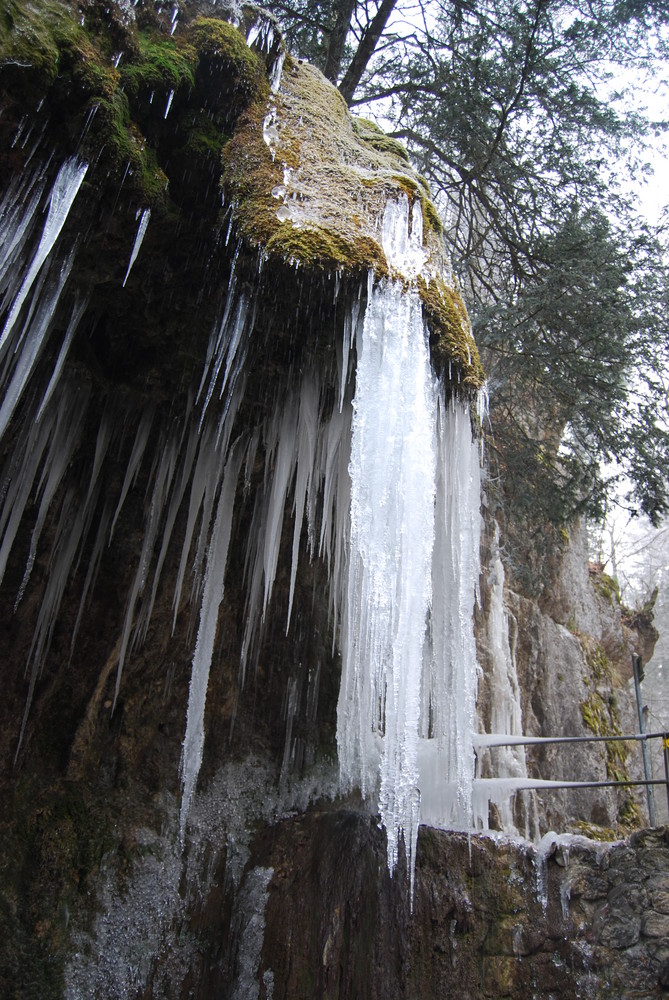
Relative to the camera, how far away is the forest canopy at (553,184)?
609 cm

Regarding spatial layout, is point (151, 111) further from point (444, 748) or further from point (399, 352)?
point (444, 748)

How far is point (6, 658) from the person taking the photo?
14.2 feet

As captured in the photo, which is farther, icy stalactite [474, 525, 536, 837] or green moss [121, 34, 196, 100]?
icy stalactite [474, 525, 536, 837]

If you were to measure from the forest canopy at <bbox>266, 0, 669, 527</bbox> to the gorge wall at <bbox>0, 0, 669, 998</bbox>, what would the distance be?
8.62 feet

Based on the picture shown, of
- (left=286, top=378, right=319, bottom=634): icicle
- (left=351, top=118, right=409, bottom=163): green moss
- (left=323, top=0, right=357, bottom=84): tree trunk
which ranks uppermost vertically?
(left=323, top=0, right=357, bottom=84): tree trunk

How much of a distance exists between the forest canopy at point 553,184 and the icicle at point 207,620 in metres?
3.06

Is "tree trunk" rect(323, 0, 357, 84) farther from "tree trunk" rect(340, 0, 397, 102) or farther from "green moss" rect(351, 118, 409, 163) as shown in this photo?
"green moss" rect(351, 118, 409, 163)

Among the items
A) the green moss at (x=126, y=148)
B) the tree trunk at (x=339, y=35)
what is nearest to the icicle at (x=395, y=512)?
the green moss at (x=126, y=148)

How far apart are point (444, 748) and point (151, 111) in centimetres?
368

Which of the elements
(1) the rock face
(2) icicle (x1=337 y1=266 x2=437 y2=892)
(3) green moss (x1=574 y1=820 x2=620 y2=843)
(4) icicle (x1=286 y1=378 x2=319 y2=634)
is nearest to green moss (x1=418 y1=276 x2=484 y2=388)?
(2) icicle (x1=337 y1=266 x2=437 y2=892)

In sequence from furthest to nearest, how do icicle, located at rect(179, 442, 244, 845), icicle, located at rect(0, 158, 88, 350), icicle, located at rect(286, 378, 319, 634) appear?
icicle, located at rect(179, 442, 244, 845) < icicle, located at rect(286, 378, 319, 634) < icicle, located at rect(0, 158, 88, 350)

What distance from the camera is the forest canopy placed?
240 inches

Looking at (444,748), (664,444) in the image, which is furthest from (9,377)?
(664,444)

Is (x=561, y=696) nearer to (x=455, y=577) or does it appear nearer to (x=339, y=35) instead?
(x=455, y=577)
